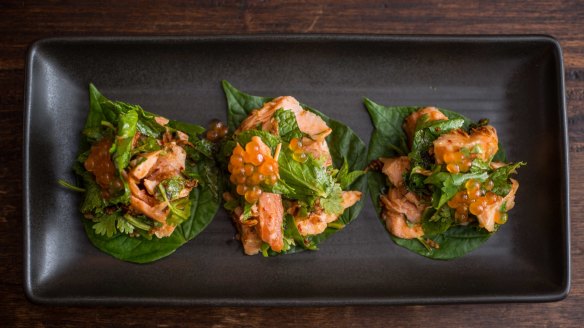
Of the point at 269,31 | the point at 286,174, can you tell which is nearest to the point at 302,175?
the point at 286,174

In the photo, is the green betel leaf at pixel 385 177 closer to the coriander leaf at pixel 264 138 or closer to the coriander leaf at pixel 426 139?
the coriander leaf at pixel 426 139

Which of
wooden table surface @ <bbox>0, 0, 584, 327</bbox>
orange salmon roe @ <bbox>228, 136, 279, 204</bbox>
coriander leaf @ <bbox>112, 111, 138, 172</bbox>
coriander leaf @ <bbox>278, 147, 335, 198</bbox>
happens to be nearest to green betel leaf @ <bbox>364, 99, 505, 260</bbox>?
wooden table surface @ <bbox>0, 0, 584, 327</bbox>

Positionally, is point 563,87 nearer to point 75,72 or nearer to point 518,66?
point 518,66

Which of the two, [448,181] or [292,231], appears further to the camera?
[292,231]

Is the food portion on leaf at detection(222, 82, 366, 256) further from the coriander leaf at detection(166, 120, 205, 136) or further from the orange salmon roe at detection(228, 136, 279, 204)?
the coriander leaf at detection(166, 120, 205, 136)

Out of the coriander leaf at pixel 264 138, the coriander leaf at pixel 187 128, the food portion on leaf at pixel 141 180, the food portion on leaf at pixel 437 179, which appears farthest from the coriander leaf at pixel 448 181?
the coriander leaf at pixel 187 128

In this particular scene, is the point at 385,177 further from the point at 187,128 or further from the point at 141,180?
the point at 141,180

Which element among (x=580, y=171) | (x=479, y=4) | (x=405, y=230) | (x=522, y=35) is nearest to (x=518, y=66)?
(x=522, y=35)
